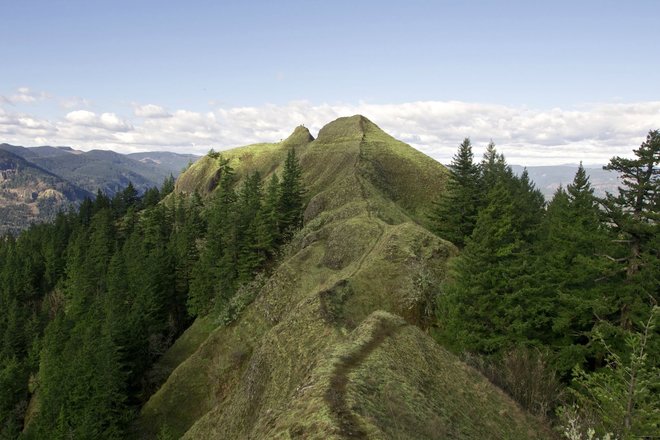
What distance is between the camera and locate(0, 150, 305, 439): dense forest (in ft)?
168

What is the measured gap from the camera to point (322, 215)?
65812mm

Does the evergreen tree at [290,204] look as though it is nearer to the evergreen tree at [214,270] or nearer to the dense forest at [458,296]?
the dense forest at [458,296]

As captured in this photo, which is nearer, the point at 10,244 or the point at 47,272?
the point at 47,272

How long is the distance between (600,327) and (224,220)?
6051cm

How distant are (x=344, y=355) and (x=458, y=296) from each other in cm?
1676

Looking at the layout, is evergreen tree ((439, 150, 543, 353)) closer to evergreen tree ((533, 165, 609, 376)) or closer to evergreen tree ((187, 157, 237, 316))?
evergreen tree ((533, 165, 609, 376))

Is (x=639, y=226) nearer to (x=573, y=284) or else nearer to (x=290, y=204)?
(x=573, y=284)

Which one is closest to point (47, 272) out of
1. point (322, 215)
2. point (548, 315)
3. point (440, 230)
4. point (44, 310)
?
point (44, 310)

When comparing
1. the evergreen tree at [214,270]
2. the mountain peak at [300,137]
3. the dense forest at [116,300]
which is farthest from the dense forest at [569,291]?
the mountain peak at [300,137]

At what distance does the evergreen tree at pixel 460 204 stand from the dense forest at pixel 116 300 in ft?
85.0

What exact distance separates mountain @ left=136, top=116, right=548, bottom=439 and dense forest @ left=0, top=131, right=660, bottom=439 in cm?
318

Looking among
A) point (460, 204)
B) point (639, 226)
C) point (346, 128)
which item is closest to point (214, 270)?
point (460, 204)

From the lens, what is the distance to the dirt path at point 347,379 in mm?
13188

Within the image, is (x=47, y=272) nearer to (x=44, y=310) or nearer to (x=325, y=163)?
(x=44, y=310)
